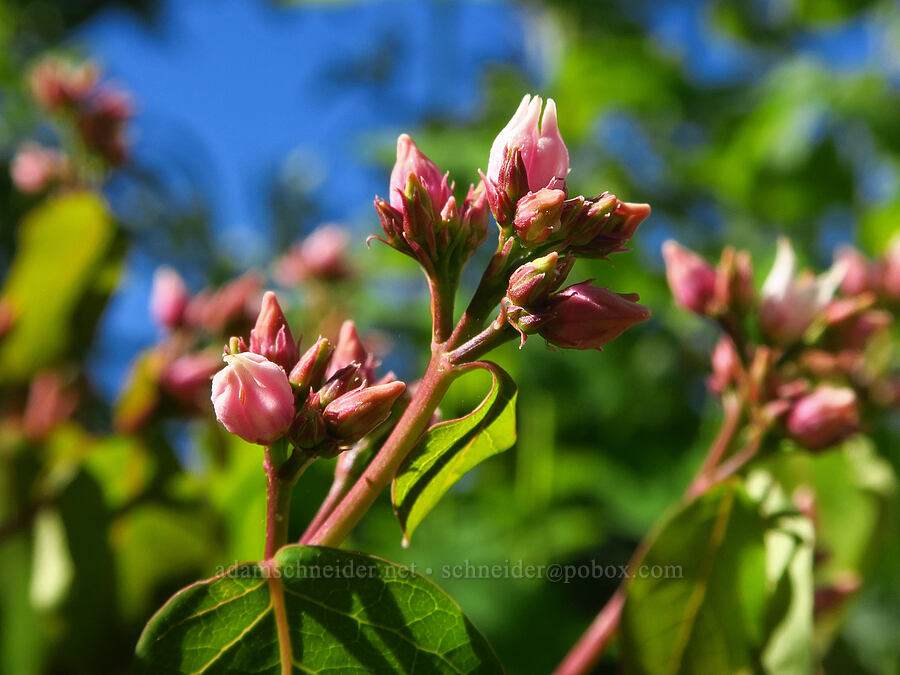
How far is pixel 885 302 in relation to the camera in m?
1.77

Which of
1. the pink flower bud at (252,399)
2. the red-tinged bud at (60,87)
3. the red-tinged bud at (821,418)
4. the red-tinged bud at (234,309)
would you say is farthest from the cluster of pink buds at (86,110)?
the red-tinged bud at (821,418)

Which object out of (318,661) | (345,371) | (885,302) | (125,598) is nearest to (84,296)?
(125,598)

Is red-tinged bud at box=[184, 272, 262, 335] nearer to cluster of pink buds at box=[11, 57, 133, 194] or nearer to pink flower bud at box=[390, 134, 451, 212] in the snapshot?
cluster of pink buds at box=[11, 57, 133, 194]

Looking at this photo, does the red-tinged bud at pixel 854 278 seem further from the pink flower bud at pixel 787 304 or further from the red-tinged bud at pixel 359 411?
the red-tinged bud at pixel 359 411

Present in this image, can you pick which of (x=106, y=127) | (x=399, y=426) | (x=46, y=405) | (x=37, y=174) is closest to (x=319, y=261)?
(x=106, y=127)

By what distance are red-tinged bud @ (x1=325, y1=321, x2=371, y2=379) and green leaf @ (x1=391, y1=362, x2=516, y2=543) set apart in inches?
5.8

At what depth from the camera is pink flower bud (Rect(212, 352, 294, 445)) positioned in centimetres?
74

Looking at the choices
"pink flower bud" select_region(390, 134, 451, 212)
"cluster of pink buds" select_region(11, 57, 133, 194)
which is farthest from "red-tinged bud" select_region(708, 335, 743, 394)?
"cluster of pink buds" select_region(11, 57, 133, 194)

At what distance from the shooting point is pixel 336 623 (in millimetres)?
744

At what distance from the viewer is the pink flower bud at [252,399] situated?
74 cm

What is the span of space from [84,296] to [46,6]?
480cm

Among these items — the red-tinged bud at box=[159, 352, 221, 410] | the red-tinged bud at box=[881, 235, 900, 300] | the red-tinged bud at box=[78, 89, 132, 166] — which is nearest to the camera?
the red-tinged bud at box=[159, 352, 221, 410]

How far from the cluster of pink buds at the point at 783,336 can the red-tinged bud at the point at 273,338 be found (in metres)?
0.59

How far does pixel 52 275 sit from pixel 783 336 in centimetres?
129
